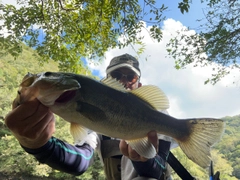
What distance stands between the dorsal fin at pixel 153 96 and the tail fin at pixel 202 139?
0.20 meters

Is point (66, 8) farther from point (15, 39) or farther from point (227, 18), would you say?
point (227, 18)

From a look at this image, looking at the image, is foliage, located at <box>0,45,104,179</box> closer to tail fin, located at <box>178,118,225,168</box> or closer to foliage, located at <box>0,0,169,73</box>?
foliage, located at <box>0,0,169,73</box>

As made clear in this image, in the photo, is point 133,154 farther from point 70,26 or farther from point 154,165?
point 70,26

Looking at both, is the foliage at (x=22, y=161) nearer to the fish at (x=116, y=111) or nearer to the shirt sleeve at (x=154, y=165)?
the shirt sleeve at (x=154, y=165)

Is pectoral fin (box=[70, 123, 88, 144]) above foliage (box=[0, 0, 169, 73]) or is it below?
below

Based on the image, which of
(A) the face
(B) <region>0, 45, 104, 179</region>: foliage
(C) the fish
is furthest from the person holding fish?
(B) <region>0, 45, 104, 179</region>: foliage

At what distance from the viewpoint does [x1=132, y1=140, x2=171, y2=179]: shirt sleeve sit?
5.41 feet

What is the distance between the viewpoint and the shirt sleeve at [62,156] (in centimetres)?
153

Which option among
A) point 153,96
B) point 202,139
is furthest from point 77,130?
point 202,139

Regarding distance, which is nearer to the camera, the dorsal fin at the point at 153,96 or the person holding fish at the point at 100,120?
the person holding fish at the point at 100,120

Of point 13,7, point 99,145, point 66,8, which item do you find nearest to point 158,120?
point 99,145

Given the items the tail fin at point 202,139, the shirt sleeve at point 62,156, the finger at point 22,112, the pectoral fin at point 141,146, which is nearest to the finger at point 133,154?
the pectoral fin at point 141,146

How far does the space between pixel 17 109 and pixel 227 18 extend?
6.60m

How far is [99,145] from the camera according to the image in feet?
7.06
